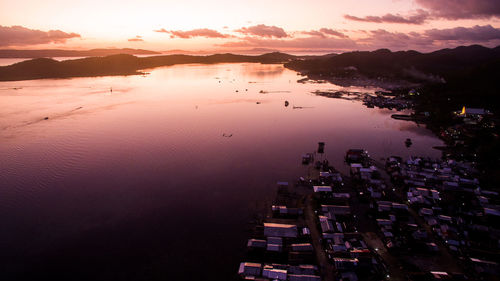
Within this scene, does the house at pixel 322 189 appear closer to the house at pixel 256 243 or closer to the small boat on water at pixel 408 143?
the house at pixel 256 243

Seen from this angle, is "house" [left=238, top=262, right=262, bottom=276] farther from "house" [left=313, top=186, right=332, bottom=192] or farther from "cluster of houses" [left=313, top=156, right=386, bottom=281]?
"house" [left=313, top=186, right=332, bottom=192]

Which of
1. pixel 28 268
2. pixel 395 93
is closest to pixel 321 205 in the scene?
pixel 28 268

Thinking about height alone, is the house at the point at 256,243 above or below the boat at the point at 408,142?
below

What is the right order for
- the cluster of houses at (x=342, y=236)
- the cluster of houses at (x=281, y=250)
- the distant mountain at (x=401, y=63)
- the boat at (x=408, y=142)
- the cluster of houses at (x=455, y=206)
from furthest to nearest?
the distant mountain at (x=401, y=63) → the boat at (x=408, y=142) → the cluster of houses at (x=455, y=206) → the cluster of houses at (x=342, y=236) → the cluster of houses at (x=281, y=250)

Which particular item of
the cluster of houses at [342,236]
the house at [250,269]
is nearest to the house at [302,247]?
the cluster of houses at [342,236]

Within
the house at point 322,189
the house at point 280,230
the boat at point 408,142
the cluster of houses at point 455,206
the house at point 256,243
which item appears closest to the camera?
the cluster of houses at point 455,206

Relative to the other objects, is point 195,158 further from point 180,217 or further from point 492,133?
point 492,133

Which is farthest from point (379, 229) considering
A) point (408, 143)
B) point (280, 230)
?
point (408, 143)
